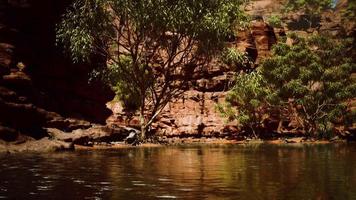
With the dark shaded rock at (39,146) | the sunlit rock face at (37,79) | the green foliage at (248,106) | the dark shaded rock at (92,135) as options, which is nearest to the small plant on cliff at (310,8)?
the green foliage at (248,106)

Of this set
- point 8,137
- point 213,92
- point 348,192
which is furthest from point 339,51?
point 348,192

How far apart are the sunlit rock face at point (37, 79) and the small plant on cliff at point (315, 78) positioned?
2226 cm

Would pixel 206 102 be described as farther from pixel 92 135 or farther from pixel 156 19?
pixel 156 19

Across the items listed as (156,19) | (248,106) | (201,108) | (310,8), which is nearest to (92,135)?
(156,19)

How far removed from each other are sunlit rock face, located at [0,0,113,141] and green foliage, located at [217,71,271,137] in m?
17.4

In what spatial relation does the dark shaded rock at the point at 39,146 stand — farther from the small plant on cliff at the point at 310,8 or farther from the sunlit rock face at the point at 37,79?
the small plant on cliff at the point at 310,8

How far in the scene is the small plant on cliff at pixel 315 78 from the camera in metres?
52.4

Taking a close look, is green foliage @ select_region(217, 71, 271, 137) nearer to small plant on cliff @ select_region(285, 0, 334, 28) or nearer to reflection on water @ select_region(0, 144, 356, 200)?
reflection on water @ select_region(0, 144, 356, 200)

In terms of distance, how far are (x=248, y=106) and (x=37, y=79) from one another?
95.5ft

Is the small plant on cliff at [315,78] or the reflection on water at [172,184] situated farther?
the small plant on cliff at [315,78]

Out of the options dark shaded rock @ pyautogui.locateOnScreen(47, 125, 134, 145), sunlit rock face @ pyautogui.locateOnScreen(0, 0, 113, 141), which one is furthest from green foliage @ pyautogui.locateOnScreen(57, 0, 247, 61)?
dark shaded rock @ pyautogui.locateOnScreen(47, 125, 134, 145)

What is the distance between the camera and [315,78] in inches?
2103

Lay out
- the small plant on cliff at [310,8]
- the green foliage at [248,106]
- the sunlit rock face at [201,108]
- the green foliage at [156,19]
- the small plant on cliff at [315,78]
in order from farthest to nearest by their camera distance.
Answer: the small plant on cliff at [310,8]
the sunlit rock face at [201,108]
the green foliage at [248,106]
the small plant on cliff at [315,78]
the green foliage at [156,19]

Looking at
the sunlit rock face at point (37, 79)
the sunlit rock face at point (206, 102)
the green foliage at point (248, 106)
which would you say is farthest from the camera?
the sunlit rock face at point (206, 102)
